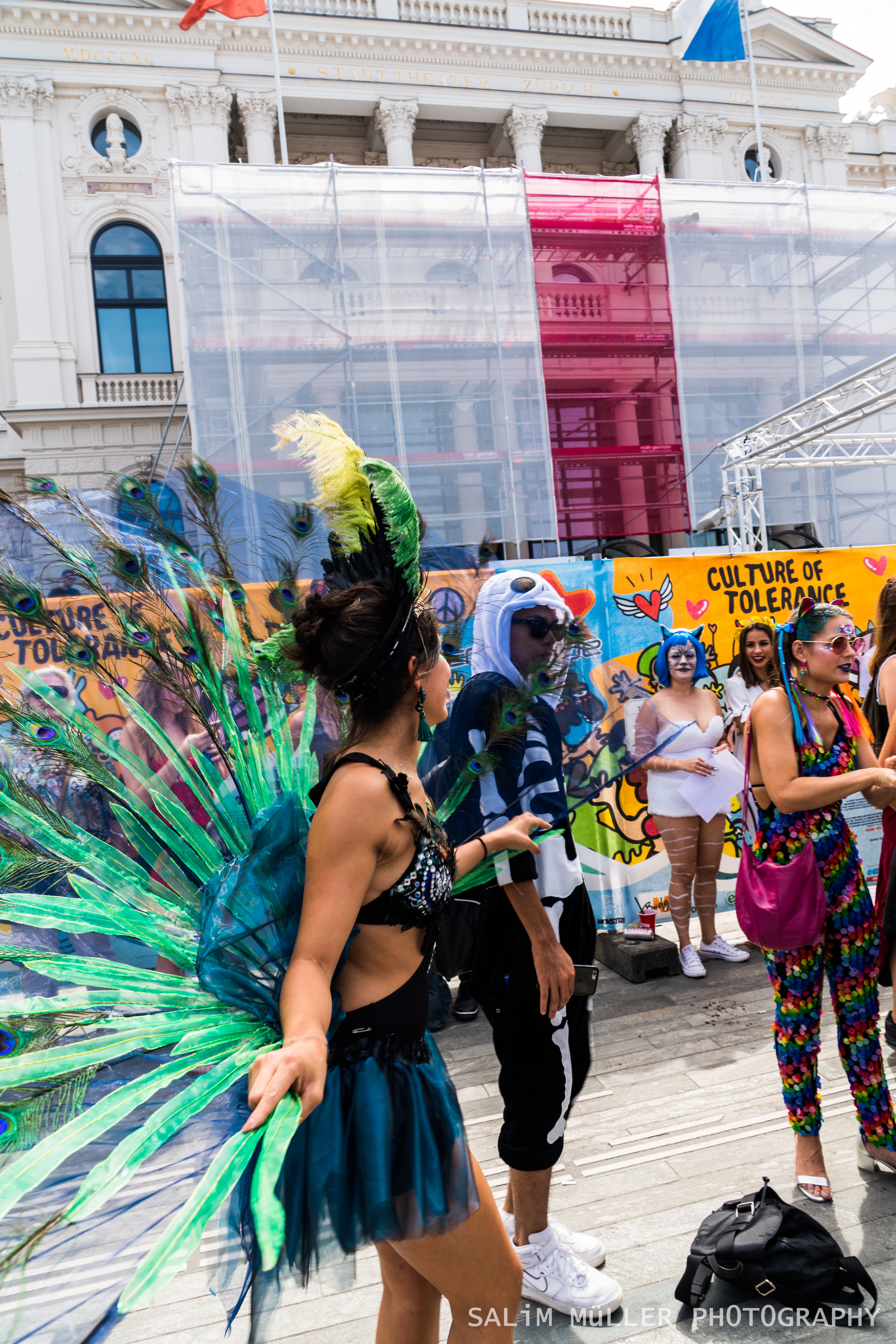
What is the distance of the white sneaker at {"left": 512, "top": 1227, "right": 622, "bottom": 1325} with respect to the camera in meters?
2.30

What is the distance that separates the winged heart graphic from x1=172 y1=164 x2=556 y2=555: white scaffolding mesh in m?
7.20

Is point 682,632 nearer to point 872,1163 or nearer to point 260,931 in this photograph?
point 872,1163

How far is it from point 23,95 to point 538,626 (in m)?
21.2

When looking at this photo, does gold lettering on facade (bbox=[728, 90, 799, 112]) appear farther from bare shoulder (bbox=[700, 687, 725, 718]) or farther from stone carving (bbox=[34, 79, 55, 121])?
bare shoulder (bbox=[700, 687, 725, 718])

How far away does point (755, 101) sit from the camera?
1750 cm

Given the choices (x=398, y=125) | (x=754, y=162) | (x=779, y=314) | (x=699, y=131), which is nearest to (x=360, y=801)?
(x=779, y=314)

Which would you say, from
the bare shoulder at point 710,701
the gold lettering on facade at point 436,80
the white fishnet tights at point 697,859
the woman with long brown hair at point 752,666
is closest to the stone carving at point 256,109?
the gold lettering on facade at point 436,80

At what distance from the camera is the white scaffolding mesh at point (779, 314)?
14586mm

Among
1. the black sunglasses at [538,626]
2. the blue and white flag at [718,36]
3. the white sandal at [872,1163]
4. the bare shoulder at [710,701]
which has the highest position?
the blue and white flag at [718,36]

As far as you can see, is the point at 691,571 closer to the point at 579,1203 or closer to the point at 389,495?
the point at 579,1203

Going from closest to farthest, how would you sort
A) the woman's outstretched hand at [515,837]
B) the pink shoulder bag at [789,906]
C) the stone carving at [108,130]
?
the woman's outstretched hand at [515,837] < the pink shoulder bag at [789,906] < the stone carving at [108,130]

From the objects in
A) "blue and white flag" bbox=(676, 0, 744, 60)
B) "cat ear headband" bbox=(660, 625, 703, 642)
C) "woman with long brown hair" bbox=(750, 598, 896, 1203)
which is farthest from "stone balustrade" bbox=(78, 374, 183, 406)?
"woman with long brown hair" bbox=(750, 598, 896, 1203)

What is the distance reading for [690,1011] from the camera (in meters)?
4.23

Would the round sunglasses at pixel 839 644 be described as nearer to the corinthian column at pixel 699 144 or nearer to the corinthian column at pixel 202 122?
the corinthian column at pixel 202 122
